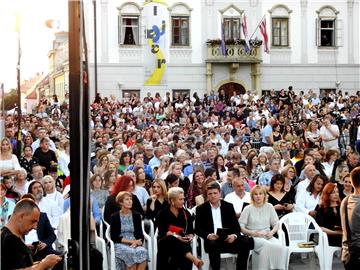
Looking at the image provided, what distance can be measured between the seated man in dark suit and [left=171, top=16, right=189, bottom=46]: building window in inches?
1028

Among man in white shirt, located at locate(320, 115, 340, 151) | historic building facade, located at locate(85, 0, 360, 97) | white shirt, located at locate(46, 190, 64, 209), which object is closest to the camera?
white shirt, located at locate(46, 190, 64, 209)

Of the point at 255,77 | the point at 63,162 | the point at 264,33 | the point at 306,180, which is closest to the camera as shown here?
the point at 306,180

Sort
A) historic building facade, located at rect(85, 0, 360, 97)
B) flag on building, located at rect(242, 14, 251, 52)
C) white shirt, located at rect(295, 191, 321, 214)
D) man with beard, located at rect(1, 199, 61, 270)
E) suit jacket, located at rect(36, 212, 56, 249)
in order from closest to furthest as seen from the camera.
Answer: man with beard, located at rect(1, 199, 61, 270)
suit jacket, located at rect(36, 212, 56, 249)
white shirt, located at rect(295, 191, 321, 214)
flag on building, located at rect(242, 14, 251, 52)
historic building facade, located at rect(85, 0, 360, 97)

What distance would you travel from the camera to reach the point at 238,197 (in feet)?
29.7

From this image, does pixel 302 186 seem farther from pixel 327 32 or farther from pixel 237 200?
pixel 327 32

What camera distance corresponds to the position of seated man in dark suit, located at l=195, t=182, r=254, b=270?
7645 mm

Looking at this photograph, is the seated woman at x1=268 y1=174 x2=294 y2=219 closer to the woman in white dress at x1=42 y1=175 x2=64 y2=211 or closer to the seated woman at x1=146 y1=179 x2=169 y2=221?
the seated woman at x1=146 y1=179 x2=169 y2=221

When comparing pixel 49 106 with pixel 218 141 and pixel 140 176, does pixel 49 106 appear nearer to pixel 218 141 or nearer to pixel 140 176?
pixel 218 141

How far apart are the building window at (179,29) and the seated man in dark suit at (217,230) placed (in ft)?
85.7

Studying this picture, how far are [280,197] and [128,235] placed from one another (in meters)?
2.42

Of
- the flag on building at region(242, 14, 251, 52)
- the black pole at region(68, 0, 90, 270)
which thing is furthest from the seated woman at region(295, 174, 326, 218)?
the flag on building at region(242, 14, 251, 52)

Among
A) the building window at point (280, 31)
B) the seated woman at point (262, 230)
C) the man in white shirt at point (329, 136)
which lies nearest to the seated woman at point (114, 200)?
the seated woman at point (262, 230)

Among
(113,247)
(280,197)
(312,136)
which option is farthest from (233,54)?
(113,247)

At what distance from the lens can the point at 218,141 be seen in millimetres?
16828
